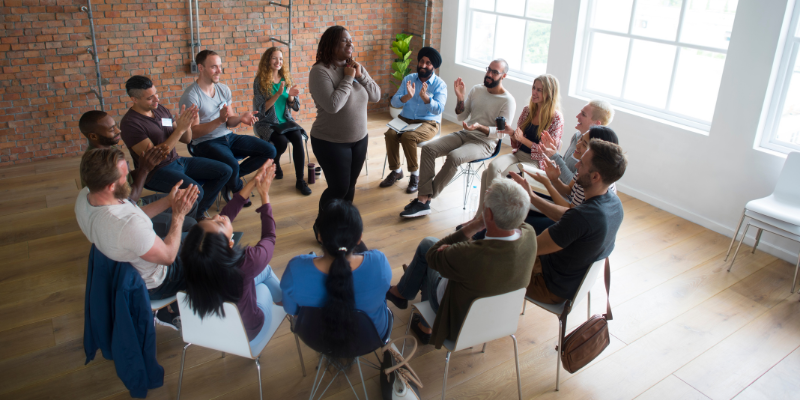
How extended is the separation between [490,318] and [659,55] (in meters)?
3.81

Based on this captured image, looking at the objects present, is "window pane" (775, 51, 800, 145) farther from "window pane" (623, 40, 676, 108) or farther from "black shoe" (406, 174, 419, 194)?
"black shoe" (406, 174, 419, 194)

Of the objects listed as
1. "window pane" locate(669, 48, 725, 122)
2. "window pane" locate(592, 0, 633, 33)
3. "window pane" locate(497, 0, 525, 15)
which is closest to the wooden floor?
"window pane" locate(669, 48, 725, 122)

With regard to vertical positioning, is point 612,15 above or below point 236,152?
above

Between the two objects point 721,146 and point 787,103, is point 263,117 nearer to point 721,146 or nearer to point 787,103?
point 721,146

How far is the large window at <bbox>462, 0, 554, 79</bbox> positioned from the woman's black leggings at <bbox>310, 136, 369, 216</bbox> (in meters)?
3.22

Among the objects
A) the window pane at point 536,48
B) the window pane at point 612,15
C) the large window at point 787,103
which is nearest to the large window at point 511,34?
the window pane at point 536,48

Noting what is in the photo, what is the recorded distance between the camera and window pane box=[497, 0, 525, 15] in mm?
6293

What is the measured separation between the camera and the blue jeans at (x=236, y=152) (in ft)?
14.3

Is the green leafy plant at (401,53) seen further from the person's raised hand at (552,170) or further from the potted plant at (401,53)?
the person's raised hand at (552,170)

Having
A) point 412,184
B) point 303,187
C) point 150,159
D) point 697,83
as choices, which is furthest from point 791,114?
point 150,159

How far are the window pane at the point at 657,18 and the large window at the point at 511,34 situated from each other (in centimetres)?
108

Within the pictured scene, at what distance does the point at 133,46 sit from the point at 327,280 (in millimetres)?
4888

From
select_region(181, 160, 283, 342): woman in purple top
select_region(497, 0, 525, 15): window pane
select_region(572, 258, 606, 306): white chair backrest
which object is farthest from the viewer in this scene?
select_region(497, 0, 525, 15): window pane

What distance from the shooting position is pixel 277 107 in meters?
4.98
